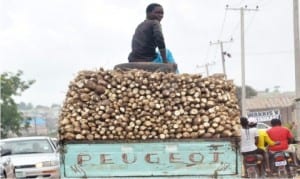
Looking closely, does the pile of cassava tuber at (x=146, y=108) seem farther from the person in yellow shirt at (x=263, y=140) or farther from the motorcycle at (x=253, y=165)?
the person in yellow shirt at (x=263, y=140)

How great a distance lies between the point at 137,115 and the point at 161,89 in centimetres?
38

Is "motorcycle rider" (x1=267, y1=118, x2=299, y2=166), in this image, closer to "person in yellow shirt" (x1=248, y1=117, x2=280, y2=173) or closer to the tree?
"person in yellow shirt" (x1=248, y1=117, x2=280, y2=173)

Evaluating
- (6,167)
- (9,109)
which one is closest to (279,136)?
(6,167)

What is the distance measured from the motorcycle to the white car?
12.4 feet

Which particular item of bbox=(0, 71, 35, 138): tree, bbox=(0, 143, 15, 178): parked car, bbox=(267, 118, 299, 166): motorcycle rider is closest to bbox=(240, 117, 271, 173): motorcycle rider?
bbox=(267, 118, 299, 166): motorcycle rider

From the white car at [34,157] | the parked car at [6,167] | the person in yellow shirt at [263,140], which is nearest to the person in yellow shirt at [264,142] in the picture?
the person in yellow shirt at [263,140]

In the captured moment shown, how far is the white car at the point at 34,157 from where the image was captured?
17641 mm

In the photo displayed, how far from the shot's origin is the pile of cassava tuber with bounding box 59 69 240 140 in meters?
8.82

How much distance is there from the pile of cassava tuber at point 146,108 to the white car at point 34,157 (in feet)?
27.0

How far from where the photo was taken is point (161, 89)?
8.98 metres

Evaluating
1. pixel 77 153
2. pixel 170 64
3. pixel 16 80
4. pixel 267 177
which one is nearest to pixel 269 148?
pixel 267 177

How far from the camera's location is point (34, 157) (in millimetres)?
18031

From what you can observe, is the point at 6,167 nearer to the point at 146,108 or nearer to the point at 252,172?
the point at 252,172

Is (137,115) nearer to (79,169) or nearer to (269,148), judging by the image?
(79,169)
